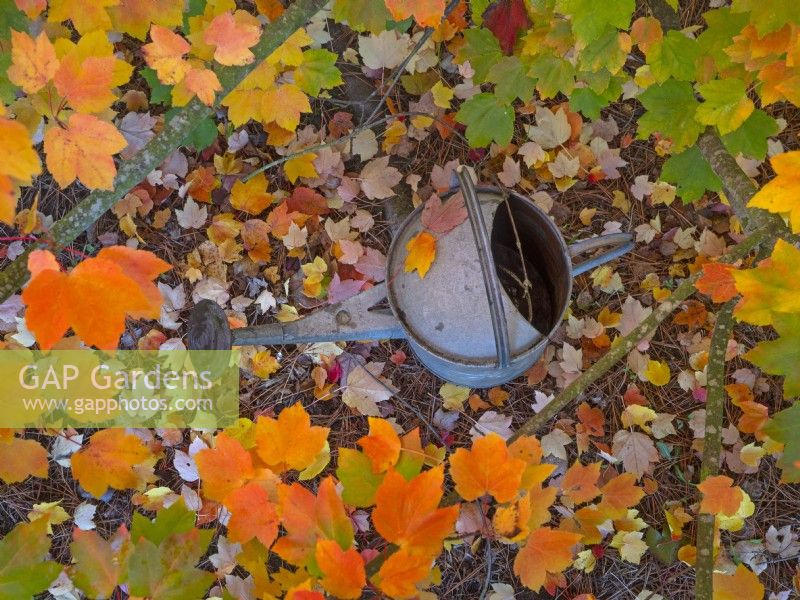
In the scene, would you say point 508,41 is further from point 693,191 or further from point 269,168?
point 269,168

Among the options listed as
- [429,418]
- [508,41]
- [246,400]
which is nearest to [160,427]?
[246,400]

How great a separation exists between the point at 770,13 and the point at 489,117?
0.88m

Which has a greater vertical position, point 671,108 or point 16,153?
point 16,153

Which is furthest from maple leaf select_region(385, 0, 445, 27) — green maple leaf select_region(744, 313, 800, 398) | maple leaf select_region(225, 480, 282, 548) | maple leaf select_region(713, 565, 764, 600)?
maple leaf select_region(713, 565, 764, 600)

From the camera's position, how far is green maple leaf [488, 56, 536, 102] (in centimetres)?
185

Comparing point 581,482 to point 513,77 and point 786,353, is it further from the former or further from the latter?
point 513,77

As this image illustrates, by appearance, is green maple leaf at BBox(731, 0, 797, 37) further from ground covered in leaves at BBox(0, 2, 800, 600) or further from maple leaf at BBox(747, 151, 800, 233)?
ground covered in leaves at BBox(0, 2, 800, 600)

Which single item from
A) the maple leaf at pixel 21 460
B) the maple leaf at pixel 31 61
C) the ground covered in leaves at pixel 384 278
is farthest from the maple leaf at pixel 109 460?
the maple leaf at pixel 31 61

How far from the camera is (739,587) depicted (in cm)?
160

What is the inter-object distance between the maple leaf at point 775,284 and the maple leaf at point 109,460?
1.61 metres

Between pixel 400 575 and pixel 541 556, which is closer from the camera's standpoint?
pixel 400 575

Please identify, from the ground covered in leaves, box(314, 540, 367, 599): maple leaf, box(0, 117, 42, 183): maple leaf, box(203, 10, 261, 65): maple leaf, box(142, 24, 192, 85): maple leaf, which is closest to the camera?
box(0, 117, 42, 183): maple leaf

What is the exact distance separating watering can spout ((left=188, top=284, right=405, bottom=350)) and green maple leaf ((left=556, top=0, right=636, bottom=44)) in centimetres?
76

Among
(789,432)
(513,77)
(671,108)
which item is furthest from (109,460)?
(671,108)
